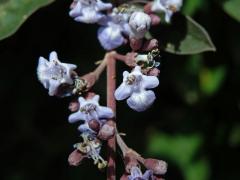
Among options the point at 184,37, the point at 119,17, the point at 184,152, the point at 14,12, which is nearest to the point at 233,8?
the point at 184,37

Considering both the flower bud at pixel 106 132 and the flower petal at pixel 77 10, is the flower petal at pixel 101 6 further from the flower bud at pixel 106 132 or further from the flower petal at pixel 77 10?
the flower bud at pixel 106 132

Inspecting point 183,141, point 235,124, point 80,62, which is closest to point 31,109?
point 80,62

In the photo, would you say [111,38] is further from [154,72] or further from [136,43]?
[154,72]

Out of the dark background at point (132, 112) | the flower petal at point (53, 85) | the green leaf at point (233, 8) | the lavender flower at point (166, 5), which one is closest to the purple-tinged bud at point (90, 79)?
the flower petal at point (53, 85)

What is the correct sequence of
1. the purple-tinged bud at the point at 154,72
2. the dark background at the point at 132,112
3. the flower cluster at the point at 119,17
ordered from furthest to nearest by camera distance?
the dark background at the point at 132,112
the flower cluster at the point at 119,17
the purple-tinged bud at the point at 154,72

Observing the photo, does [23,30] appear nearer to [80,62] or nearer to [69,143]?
[80,62]

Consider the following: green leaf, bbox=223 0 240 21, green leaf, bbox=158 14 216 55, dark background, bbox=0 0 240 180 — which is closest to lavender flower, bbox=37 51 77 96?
green leaf, bbox=158 14 216 55

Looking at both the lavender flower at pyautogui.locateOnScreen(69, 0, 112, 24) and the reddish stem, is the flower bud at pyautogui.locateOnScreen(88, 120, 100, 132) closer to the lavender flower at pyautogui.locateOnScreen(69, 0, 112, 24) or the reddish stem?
the reddish stem
